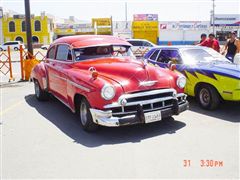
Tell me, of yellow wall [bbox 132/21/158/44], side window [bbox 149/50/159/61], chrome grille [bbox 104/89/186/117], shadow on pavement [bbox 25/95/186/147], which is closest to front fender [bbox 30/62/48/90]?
shadow on pavement [bbox 25/95/186/147]

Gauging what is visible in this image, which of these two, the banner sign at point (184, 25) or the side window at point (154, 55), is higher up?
the banner sign at point (184, 25)

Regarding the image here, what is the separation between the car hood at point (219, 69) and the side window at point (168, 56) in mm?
730

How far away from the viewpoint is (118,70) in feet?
19.5

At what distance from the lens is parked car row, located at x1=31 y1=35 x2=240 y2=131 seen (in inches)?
210

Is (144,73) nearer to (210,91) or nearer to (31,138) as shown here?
(210,91)

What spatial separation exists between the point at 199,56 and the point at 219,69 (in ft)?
3.96

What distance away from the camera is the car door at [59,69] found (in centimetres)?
672

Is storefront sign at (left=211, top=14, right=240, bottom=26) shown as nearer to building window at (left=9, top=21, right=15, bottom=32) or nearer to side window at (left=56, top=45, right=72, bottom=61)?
building window at (left=9, top=21, right=15, bottom=32)

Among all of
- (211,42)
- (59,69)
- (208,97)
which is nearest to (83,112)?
(59,69)

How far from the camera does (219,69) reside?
6.88 meters

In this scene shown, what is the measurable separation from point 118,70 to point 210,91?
228 centimetres

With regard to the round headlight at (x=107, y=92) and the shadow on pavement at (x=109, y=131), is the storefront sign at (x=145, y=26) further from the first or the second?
the round headlight at (x=107, y=92)

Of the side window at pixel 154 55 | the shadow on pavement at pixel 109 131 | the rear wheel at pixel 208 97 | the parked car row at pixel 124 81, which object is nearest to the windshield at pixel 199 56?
the parked car row at pixel 124 81

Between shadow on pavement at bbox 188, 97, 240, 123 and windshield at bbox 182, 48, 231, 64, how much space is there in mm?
1079
